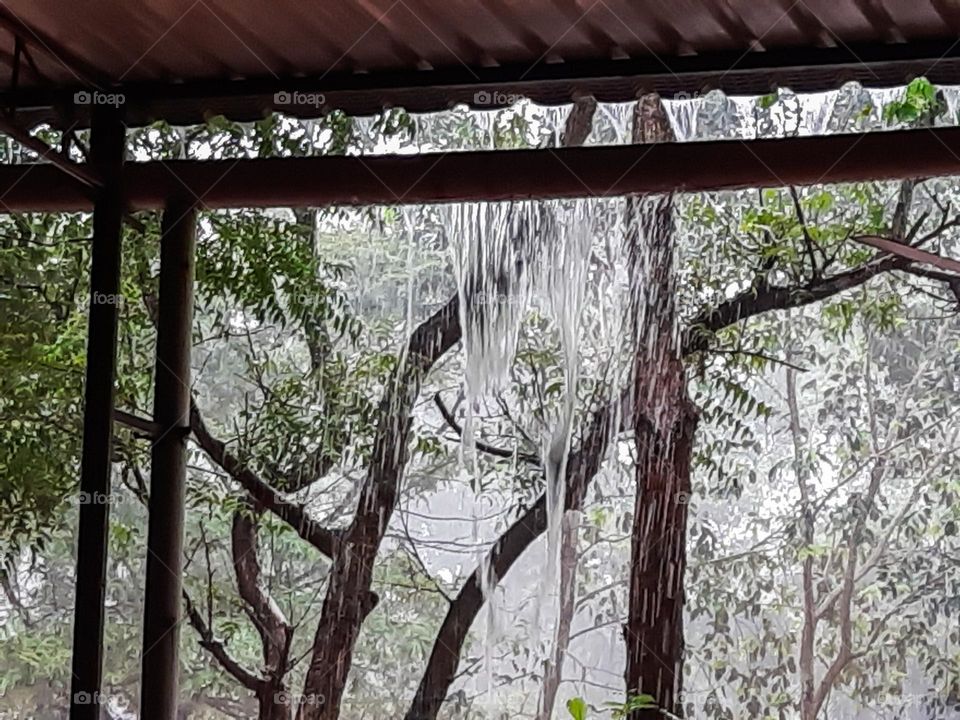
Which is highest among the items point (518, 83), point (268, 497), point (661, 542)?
point (518, 83)

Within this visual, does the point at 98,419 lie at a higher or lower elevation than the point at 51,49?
lower

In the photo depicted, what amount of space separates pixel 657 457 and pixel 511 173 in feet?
6.11

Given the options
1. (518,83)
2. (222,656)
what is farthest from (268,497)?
(518,83)

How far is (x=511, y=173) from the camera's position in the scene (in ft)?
9.08

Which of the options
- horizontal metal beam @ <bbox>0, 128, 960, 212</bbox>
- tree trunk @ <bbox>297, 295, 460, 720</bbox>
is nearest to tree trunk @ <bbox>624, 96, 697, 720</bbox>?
tree trunk @ <bbox>297, 295, 460, 720</bbox>

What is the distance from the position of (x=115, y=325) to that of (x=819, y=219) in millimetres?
2758

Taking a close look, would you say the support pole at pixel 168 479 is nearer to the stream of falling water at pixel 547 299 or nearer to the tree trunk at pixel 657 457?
the stream of falling water at pixel 547 299

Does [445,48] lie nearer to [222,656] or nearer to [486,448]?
[486,448]

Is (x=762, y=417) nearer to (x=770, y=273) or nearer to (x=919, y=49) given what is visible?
(x=770, y=273)

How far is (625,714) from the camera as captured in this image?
4.16 m

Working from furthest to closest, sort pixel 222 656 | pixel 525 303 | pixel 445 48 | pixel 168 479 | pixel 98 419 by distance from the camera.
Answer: pixel 222 656 → pixel 525 303 → pixel 168 479 → pixel 98 419 → pixel 445 48

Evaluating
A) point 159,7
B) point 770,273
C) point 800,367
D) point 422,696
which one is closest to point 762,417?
point 800,367

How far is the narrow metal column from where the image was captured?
2.68 metres

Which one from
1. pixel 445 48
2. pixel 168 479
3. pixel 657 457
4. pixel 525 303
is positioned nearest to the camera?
pixel 445 48
